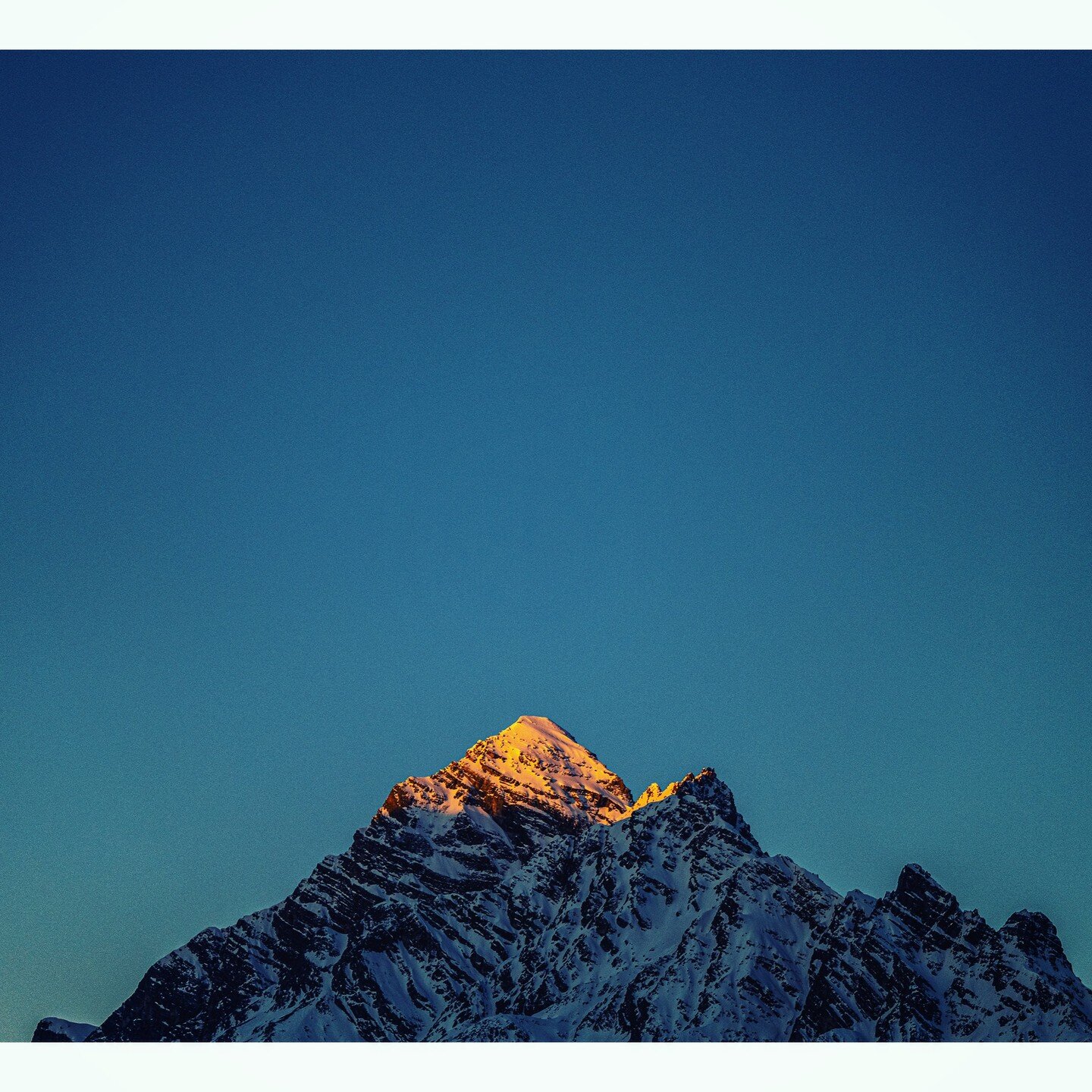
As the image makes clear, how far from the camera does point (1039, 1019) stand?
6580 inches

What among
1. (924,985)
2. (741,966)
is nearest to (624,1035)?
(741,966)

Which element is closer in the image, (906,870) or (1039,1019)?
(1039,1019)
